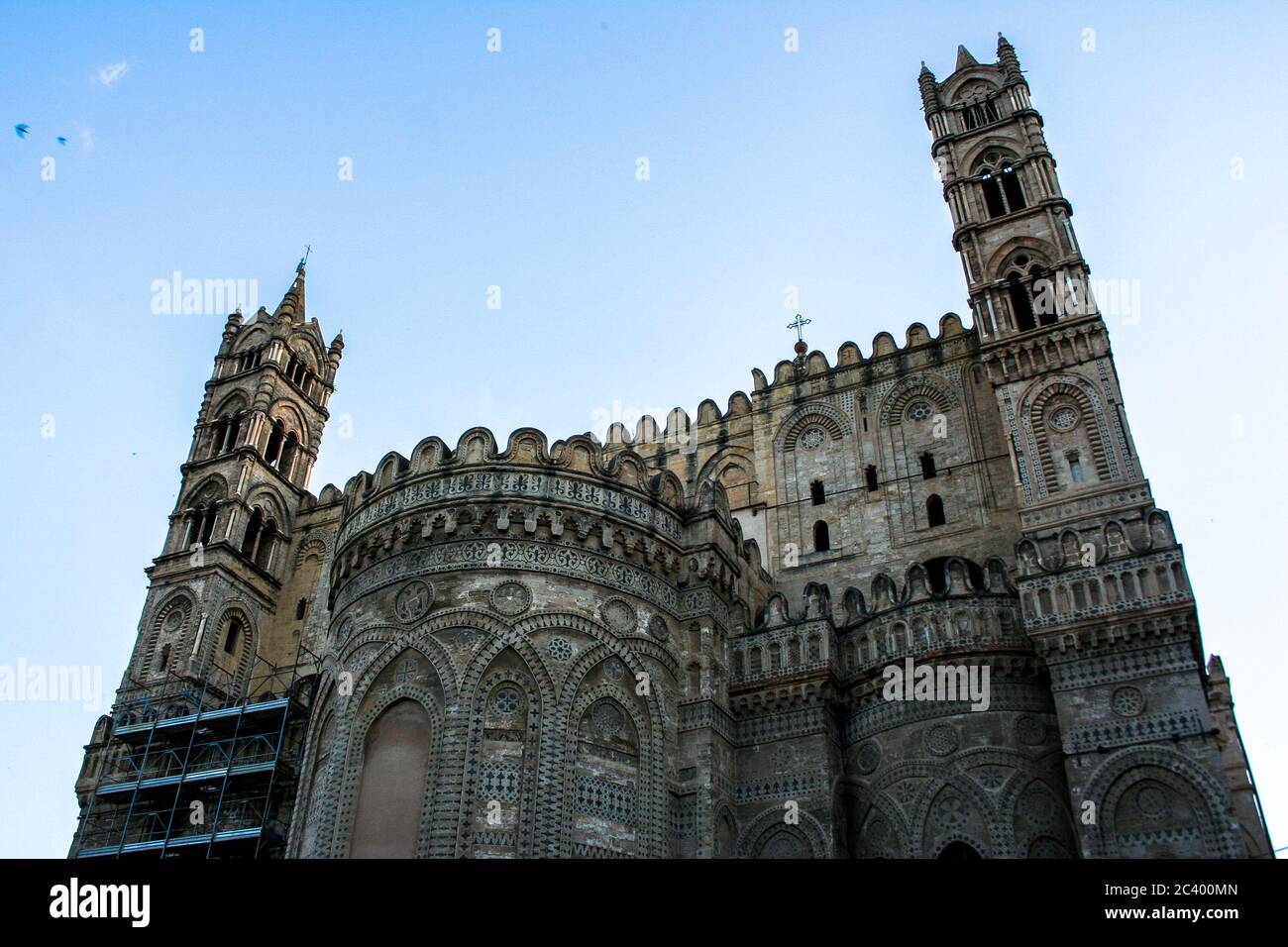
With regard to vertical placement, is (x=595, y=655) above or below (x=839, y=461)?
below

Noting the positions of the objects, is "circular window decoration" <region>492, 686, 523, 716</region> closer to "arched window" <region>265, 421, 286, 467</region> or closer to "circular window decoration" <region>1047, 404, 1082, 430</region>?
"circular window decoration" <region>1047, 404, 1082, 430</region>

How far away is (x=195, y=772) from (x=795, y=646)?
16950 millimetres

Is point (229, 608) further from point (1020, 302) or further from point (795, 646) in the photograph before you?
point (1020, 302)

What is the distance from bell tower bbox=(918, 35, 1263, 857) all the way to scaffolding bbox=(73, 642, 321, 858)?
1867 centimetres

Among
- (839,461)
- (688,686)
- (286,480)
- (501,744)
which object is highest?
(286,480)

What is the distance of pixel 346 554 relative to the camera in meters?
23.8

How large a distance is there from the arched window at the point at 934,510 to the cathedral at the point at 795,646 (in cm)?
8

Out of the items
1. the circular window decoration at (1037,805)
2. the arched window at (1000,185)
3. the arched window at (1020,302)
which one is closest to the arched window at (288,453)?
the arched window at (1000,185)

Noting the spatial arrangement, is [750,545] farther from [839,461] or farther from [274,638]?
[274,638]

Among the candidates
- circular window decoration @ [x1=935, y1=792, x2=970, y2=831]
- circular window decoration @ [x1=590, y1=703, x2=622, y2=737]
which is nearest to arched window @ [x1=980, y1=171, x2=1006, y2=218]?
circular window decoration @ [x1=935, y1=792, x2=970, y2=831]

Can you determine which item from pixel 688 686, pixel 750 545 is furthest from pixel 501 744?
pixel 750 545

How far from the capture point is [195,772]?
29.4m

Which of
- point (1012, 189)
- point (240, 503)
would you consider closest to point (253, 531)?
point (240, 503)
